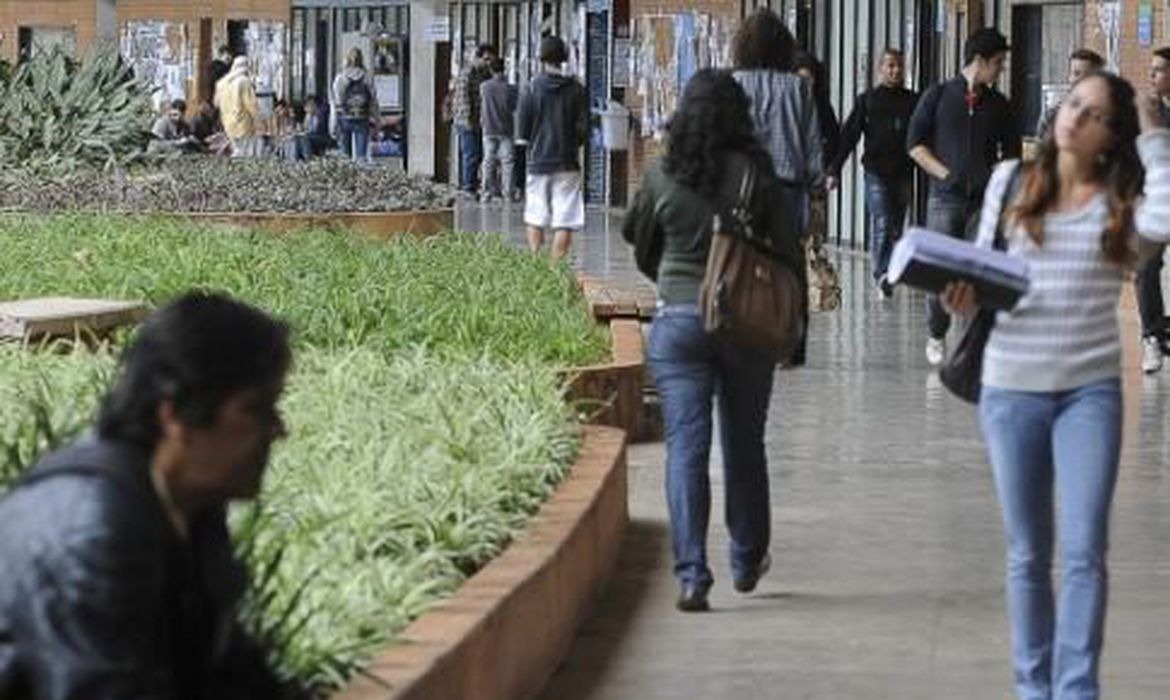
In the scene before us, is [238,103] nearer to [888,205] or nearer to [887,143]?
[888,205]

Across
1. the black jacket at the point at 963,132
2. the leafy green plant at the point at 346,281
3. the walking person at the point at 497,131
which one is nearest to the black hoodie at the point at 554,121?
the leafy green plant at the point at 346,281

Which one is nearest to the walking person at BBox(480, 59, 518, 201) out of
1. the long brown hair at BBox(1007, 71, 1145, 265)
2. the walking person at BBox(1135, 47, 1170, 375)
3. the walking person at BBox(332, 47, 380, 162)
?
the walking person at BBox(332, 47, 380, 162)

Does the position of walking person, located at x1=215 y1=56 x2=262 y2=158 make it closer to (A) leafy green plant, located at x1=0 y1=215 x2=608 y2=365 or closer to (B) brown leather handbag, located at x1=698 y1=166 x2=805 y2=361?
(A) leafy green plant, located at x1=0 y1=215 x2=608 y2=365

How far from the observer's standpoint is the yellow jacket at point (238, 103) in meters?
39.2

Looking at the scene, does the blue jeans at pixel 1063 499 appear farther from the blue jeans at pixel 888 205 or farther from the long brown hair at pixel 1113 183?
the blue jeans at pixel 888 205

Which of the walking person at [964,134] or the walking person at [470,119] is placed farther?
the walking person at [470,119]

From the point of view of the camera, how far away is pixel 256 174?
92.4ft

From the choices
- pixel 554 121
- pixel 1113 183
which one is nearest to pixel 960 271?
pixel 1113 183

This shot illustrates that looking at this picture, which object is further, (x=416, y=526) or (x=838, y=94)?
(x=838, y=94)

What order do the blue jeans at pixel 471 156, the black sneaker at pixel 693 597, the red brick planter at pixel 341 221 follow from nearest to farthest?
the black sneaker at pixel 693 597 → the red brick planter at pixel 341 221 → the blue jeans at pixel 471 156

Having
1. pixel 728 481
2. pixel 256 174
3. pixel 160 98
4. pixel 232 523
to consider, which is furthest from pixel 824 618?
pixel 160 98

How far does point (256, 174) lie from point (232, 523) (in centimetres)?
2052

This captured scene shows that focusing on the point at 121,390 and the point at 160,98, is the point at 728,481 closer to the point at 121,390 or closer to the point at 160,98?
the point at 121,390

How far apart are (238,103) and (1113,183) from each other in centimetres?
3183
